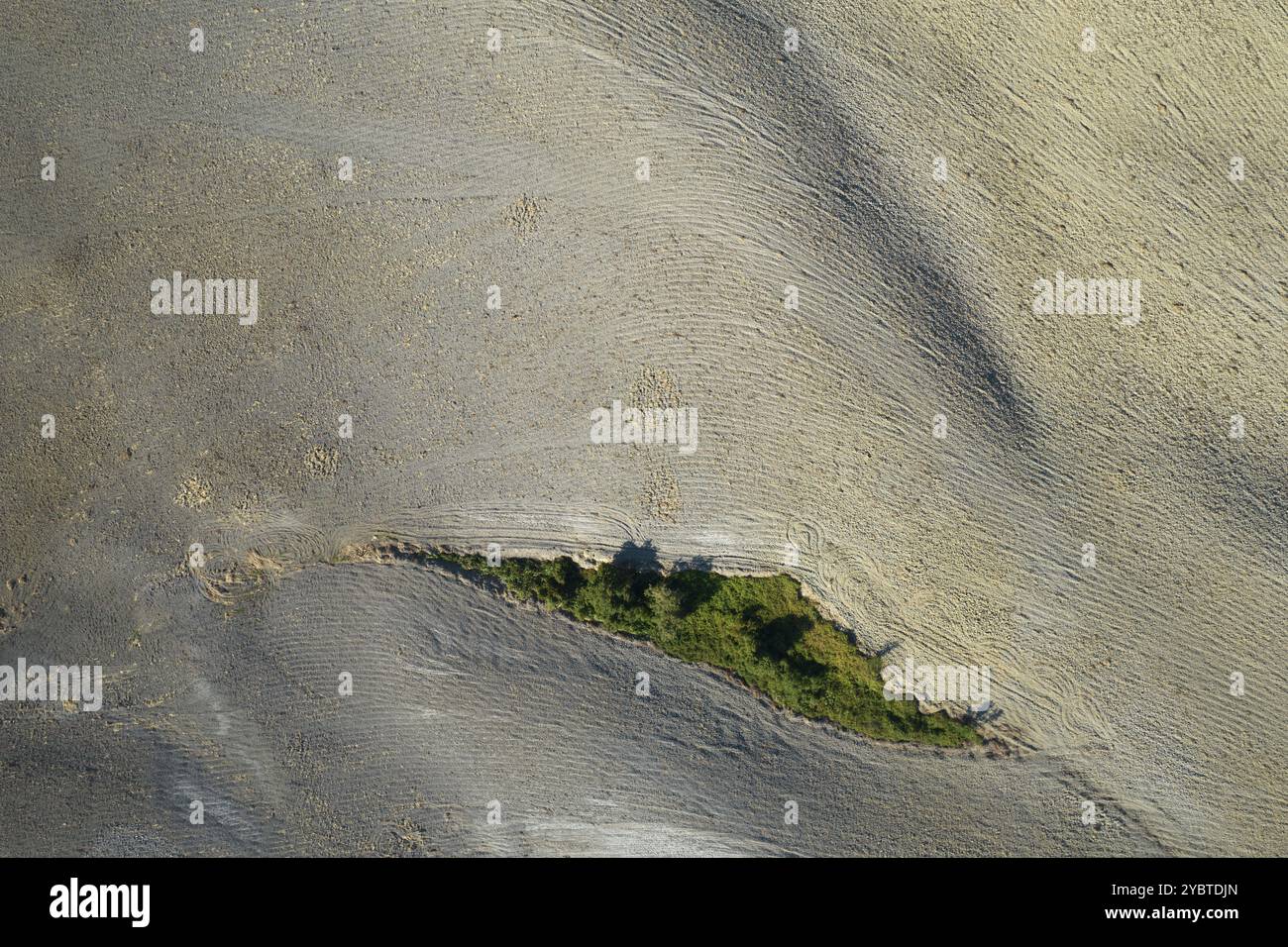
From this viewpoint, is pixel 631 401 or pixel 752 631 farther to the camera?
pixel 752 631

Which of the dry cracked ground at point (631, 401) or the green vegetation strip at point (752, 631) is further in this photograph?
the green vegetation strip at point (752, 631)

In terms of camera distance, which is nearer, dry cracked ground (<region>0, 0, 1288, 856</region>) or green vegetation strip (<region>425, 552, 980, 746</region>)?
dry cracked ground (<region>0, 0, 1288, 856</region>)

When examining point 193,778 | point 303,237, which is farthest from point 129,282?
point 193,778

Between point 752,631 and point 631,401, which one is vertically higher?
point 631,401

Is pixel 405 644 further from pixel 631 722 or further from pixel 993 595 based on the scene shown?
pixel 993 595
